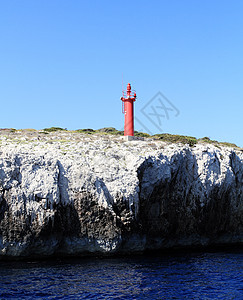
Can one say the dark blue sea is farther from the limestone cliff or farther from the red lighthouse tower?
the red lighthouse tower

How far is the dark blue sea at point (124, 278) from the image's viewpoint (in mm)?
18359

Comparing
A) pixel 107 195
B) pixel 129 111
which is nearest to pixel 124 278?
pixel 107 195

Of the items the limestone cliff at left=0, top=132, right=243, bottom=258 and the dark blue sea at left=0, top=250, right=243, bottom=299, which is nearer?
the dark blue sea at left=0, top=250, right=243, bottom=299

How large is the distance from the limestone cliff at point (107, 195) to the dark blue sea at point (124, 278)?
195cm

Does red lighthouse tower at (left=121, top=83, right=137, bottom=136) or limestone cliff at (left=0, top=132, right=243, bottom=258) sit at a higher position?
red lighthouse tower at (left=121, top=83, right=137, bottom=136)

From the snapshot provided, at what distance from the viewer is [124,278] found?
21.2 metres

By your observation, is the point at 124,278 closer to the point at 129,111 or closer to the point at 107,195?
the point at 107,195

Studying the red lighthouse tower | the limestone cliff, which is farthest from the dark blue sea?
the red lighthouse tower

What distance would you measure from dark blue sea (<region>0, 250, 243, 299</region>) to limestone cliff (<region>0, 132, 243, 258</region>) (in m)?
1.95

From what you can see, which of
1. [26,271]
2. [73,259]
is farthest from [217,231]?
[26,271]

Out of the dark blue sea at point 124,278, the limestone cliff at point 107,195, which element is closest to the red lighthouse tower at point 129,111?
the limestone cliff at point 107,195

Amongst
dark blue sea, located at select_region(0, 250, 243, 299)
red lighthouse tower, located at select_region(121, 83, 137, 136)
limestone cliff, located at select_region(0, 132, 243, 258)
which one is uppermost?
red lighthouse tower, located at select_region(121, 83, 137, 136)

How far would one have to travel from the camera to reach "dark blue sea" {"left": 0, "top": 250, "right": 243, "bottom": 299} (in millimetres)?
18359

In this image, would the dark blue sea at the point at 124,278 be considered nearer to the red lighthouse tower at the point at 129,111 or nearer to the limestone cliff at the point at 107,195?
the limestone cliff at the point at 107,195
